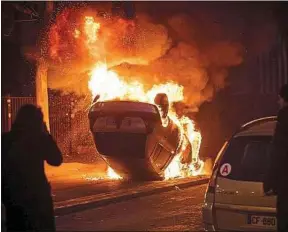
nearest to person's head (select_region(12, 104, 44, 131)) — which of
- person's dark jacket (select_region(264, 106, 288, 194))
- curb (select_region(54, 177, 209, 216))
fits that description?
person's dark jacket (select_region(264, 106, 288, 194))

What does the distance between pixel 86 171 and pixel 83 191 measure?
3.50 meters

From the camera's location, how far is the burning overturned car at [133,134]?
12.2m

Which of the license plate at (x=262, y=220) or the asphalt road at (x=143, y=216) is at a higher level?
the license plate at (x=262, y=220)

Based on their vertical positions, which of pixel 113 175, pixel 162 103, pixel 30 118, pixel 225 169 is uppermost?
pixel 162 103

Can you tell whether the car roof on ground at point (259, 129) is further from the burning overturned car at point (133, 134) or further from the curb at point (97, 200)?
the burning overturned car at point (133, 134)

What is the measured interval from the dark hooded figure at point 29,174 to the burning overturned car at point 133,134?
20.1 ft

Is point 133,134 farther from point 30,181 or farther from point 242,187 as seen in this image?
point 30,181

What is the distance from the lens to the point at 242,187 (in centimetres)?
619

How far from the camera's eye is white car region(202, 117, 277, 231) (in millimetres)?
6137

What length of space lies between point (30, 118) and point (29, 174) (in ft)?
1.76

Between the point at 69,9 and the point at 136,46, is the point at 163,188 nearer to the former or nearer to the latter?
the point at 136,46

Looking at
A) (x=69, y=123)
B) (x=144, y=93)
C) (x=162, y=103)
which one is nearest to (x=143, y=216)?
(x=162, y=103)

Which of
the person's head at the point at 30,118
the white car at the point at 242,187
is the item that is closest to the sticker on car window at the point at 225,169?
the white car at the point at 242,187

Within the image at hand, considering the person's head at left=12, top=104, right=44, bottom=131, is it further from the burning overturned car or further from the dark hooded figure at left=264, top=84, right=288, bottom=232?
the burning overturned car
